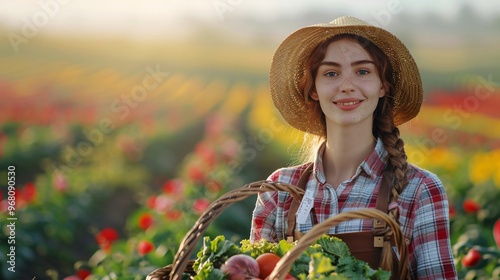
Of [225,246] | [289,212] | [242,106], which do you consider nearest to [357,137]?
[289,212]

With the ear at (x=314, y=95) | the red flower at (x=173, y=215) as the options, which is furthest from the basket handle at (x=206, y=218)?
the red flower at (x=173, y=215)

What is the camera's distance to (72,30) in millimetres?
8008

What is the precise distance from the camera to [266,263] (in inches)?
80.3

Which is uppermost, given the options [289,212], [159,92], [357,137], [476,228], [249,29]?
[249,29]

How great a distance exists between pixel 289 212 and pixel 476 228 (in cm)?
183

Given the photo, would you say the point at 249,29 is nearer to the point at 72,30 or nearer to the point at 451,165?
the point at 72,30

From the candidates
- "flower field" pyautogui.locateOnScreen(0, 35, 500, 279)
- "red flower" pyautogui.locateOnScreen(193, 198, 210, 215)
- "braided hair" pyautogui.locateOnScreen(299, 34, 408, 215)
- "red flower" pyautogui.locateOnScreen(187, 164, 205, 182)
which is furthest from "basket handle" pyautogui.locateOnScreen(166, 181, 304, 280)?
"red flower" pyautogui.locateOnScreen(187, 164, 205, 182)

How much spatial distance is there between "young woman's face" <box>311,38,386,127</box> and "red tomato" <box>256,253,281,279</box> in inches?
23.7

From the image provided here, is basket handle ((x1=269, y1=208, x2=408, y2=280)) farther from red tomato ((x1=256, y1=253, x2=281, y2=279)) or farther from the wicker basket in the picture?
red tomato ((x1=256, y1=253, x2=281, y2=279))

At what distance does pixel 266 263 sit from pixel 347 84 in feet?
2.22

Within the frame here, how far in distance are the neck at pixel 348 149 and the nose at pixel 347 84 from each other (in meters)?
0.14

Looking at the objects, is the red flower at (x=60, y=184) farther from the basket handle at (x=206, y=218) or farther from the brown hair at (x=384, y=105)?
the basket handle at (x=206, y=218)

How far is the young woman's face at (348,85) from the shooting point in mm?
2457

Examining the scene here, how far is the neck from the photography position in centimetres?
255
